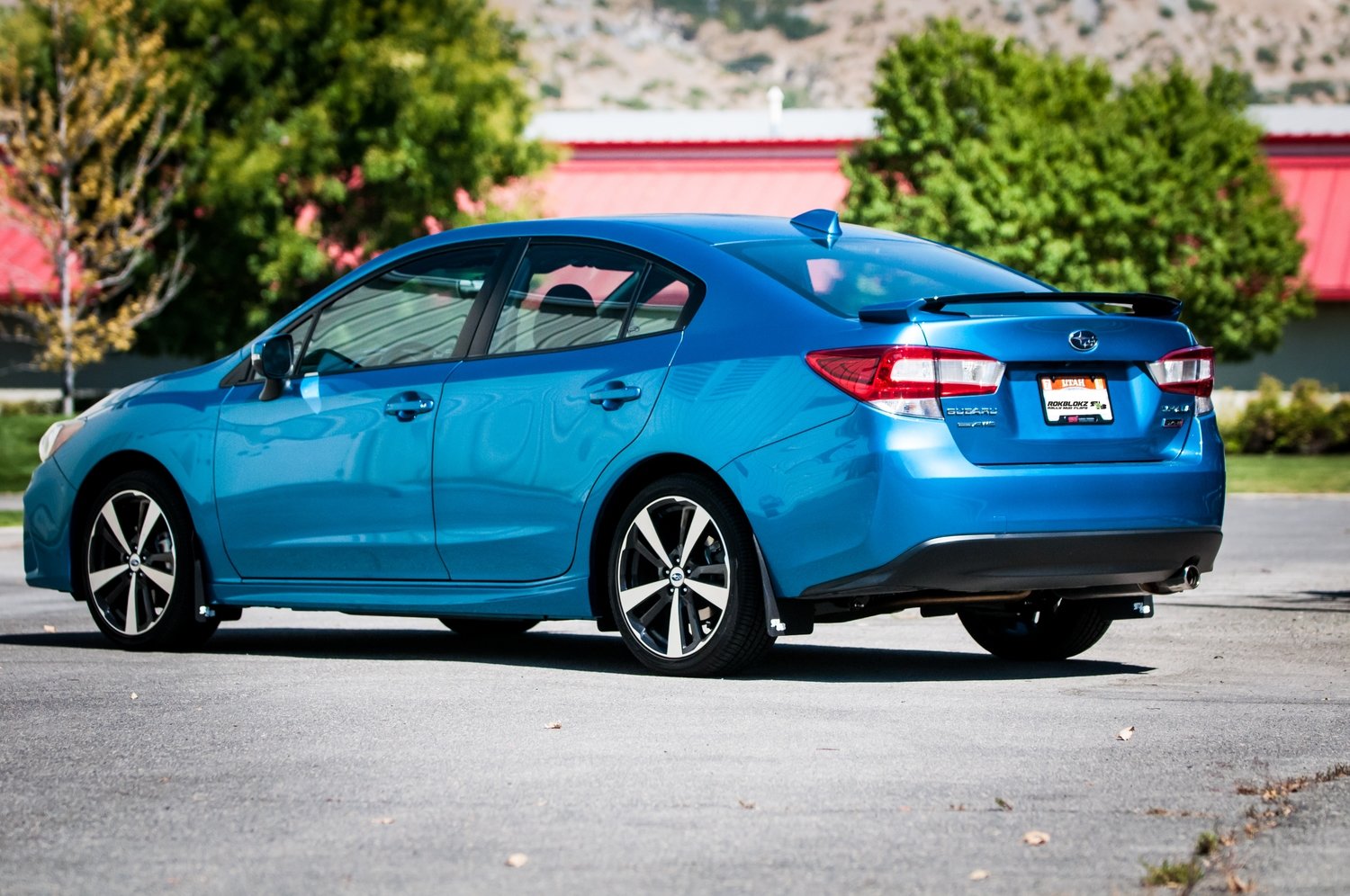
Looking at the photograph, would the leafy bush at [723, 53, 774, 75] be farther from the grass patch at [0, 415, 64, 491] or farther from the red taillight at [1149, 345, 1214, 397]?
the red taillight at [1149, 345, 1214, 397]

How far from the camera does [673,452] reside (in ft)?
24.2

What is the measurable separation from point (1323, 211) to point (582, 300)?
42.9 m

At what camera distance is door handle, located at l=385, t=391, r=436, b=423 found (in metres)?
8.18

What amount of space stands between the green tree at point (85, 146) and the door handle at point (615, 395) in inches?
972

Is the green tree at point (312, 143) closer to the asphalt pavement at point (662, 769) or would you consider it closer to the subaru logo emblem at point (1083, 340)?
the asphalt pavement at point (662, 769)

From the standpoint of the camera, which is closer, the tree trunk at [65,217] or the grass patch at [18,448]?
the grass patch at [18,448]

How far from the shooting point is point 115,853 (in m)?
4.72

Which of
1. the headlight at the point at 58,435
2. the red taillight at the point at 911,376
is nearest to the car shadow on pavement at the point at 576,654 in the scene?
the headlight at the point at 58,435

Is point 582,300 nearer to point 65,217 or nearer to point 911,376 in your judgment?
point 911,376

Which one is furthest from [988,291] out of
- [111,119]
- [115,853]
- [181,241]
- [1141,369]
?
[181,241]

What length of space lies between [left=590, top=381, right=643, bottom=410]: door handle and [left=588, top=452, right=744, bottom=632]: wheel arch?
0.24 m

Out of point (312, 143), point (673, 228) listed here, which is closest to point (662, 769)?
point (673, 228)

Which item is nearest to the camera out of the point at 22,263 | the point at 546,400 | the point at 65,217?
the point at 546,400

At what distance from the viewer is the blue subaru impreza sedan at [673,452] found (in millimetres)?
6996
